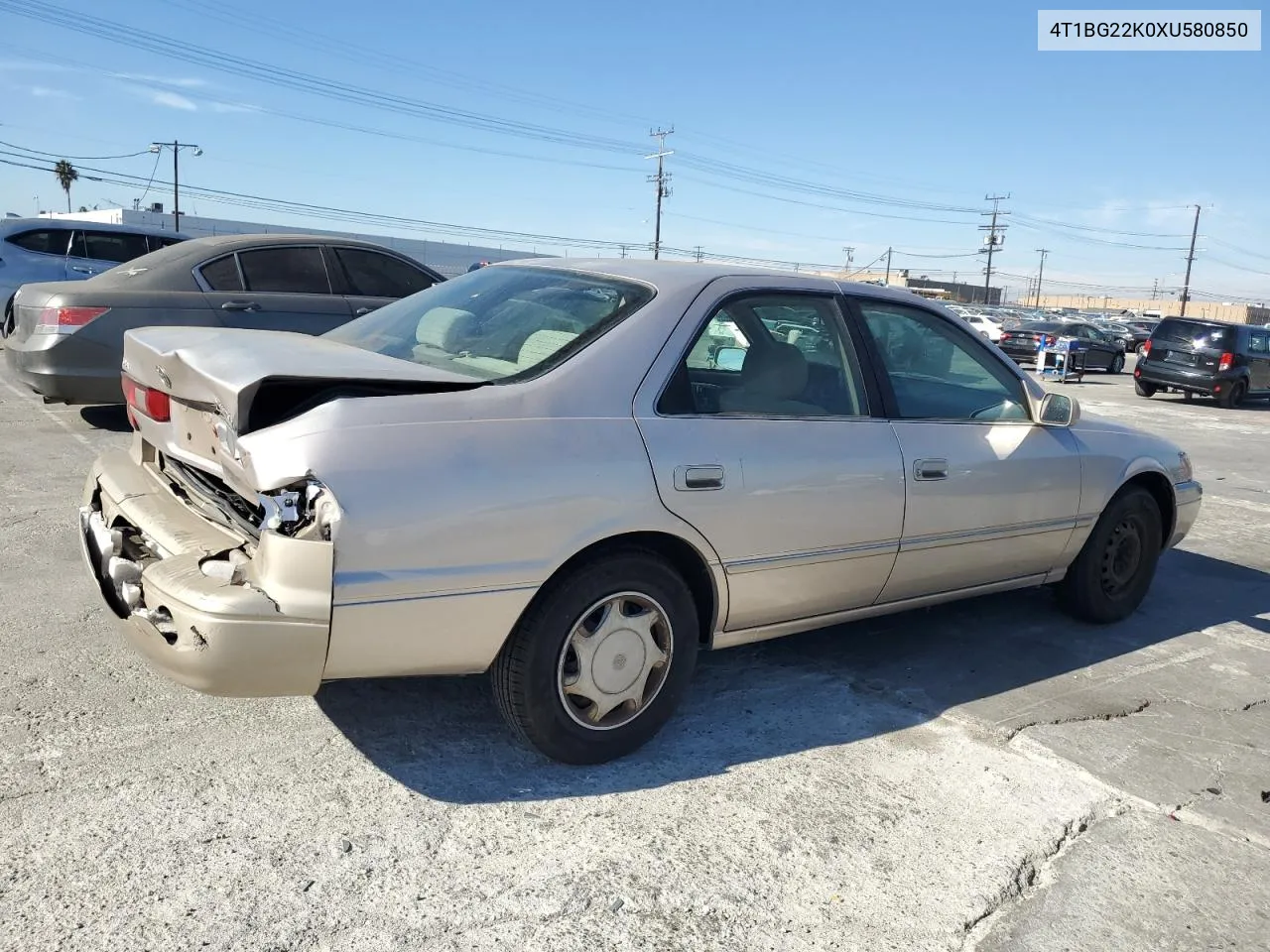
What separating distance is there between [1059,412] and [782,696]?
5.65 feet

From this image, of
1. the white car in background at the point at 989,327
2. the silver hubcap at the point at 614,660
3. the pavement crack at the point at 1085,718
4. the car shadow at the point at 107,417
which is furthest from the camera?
the white car in background at the point at 989,327

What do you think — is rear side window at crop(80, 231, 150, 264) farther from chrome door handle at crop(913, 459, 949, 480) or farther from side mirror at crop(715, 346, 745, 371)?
chrome door handle at crop(913, 459, 949, 480)

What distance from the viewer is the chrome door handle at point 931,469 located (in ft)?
12.0

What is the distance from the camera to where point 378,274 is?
804cm

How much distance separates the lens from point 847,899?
251 centimetres

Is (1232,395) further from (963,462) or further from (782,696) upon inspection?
(782,696)

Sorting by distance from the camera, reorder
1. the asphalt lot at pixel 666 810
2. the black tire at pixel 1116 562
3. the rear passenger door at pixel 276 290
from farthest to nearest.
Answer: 1. the rear passenger door at pixel 276 290
2. the black tire at pixel 1116 562
3. the asphalt lot at pixel 666 810

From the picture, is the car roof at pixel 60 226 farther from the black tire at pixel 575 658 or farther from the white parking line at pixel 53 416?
the black tire at pixel 575 658

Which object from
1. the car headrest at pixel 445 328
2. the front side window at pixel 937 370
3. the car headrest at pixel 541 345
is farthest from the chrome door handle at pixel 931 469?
the car headrest at pixel 445 328

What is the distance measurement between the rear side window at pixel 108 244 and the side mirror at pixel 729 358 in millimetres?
10993

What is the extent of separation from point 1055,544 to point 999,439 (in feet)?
2.19

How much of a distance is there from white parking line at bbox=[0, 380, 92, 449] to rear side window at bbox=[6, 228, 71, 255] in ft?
8.96

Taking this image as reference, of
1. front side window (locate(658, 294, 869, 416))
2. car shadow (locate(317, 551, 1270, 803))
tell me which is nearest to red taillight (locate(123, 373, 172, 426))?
car shadow (locate(317, 551, 1270, 803))

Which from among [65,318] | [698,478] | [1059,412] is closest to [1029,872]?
[698,478]
